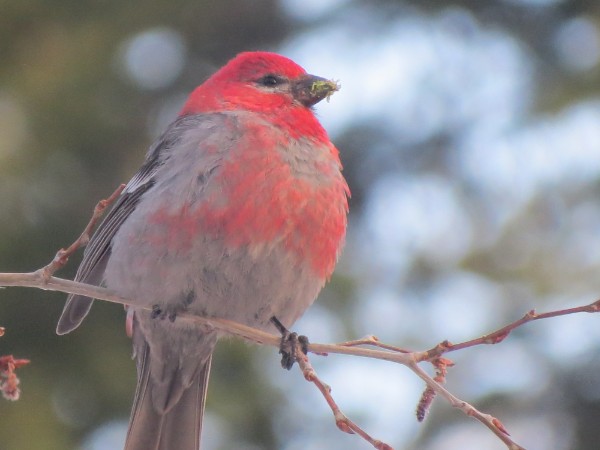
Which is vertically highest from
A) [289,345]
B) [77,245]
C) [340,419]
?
[289,345]

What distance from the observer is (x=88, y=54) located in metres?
6.34

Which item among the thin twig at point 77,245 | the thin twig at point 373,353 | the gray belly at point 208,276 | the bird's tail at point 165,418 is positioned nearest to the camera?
the thin twig at point 373,353

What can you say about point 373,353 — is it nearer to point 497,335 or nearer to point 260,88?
point 497,335

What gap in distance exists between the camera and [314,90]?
13.4ft

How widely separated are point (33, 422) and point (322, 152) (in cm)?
248

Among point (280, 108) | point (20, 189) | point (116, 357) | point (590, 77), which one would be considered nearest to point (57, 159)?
point (20, 189)

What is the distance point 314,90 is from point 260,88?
23 cm

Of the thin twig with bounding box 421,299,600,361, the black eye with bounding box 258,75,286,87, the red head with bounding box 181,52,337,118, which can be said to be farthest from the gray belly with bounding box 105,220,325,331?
the thin twig with bounding box 421,299,600,361

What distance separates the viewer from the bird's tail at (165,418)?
12.6 ft

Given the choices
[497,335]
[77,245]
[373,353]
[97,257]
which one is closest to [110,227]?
[97,257]

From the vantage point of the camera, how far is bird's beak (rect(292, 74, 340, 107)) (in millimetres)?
4070

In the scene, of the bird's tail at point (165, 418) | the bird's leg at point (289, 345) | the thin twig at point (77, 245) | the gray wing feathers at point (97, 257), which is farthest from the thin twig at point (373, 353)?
the bird's tail at point (165, 418)

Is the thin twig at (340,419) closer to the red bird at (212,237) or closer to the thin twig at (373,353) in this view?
the thin twig at (373,353)

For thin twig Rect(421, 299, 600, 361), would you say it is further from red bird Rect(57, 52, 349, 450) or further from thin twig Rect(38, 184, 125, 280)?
red bird Rect(57, 52, 349, 450)
